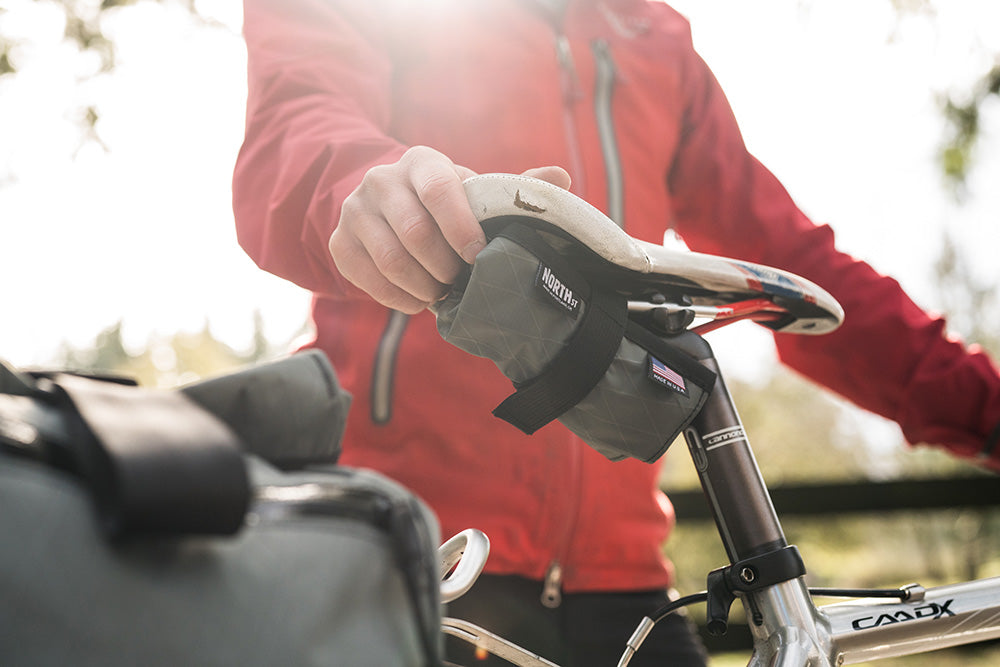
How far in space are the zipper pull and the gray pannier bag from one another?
0.49 m

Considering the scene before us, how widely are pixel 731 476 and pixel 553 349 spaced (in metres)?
0.25

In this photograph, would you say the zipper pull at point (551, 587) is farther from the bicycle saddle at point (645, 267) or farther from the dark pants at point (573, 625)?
the bicycle saddle at point (645, 267)

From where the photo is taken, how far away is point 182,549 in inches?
13.9

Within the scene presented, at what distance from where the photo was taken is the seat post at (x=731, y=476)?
715mm

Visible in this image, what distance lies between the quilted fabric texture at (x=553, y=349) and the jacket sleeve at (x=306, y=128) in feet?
0.84

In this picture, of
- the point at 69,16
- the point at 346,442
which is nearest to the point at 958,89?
the point at 346,442

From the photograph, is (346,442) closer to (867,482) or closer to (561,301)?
(561,301)

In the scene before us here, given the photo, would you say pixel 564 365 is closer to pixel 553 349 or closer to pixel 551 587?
pixel 553 349

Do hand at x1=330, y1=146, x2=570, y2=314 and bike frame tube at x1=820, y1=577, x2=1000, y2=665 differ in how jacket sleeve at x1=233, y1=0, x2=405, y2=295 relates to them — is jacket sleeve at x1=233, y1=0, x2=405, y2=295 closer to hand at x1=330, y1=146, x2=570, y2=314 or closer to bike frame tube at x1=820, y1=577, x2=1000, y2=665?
hand at x1=330, y1=146, x2=570, y2=314

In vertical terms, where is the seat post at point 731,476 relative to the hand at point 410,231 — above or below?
below

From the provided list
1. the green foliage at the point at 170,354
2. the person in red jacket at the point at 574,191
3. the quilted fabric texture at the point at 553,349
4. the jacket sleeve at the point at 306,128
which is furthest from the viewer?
the green foliage at the point at 170,354

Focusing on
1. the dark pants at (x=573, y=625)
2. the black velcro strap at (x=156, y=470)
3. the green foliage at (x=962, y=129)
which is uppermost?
the green foliage at (x=962, y=129)

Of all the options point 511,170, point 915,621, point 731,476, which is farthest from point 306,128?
point 915,621

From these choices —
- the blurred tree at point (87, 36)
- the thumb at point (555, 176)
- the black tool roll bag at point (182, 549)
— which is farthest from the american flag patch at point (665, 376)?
the blurred tree at point (87, 36)
